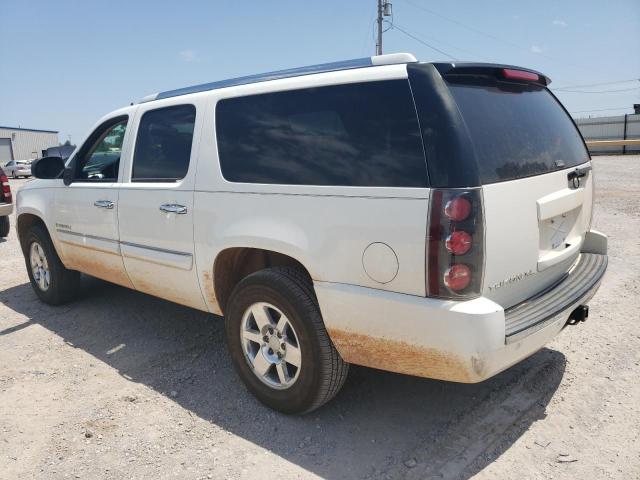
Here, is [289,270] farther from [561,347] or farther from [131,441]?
[561,347]

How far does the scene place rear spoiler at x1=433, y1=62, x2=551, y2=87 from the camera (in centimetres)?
251

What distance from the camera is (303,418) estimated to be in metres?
3.09

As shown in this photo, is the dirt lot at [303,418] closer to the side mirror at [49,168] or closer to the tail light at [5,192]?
the side mirror at [49,168]

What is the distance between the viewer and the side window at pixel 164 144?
3.57m

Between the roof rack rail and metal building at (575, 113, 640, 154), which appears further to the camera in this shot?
metal building at (575, 113, 640, 154)

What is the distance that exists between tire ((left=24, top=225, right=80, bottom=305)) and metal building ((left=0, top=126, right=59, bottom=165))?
2071 inches

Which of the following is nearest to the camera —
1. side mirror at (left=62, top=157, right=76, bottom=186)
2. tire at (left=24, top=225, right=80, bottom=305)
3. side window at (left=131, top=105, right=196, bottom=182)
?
side window at (left=131, top=105, right=196, bottom=182)

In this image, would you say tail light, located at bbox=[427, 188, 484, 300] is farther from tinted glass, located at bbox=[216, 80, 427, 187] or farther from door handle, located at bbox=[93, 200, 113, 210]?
door handle, located at bbox=[93, 200, 113, 210]

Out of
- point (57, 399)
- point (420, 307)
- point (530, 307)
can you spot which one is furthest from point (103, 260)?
point (530, 307)

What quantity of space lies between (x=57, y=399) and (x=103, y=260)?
1.28 meters

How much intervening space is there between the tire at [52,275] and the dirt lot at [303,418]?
30.4 inches

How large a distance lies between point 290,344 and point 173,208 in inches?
50.4

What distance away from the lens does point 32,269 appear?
552 cm

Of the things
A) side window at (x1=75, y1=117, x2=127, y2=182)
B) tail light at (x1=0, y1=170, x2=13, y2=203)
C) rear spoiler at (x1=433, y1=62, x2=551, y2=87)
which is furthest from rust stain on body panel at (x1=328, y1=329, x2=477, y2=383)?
tail light at (x1=0, y1=170, x2=13, y2=203)
